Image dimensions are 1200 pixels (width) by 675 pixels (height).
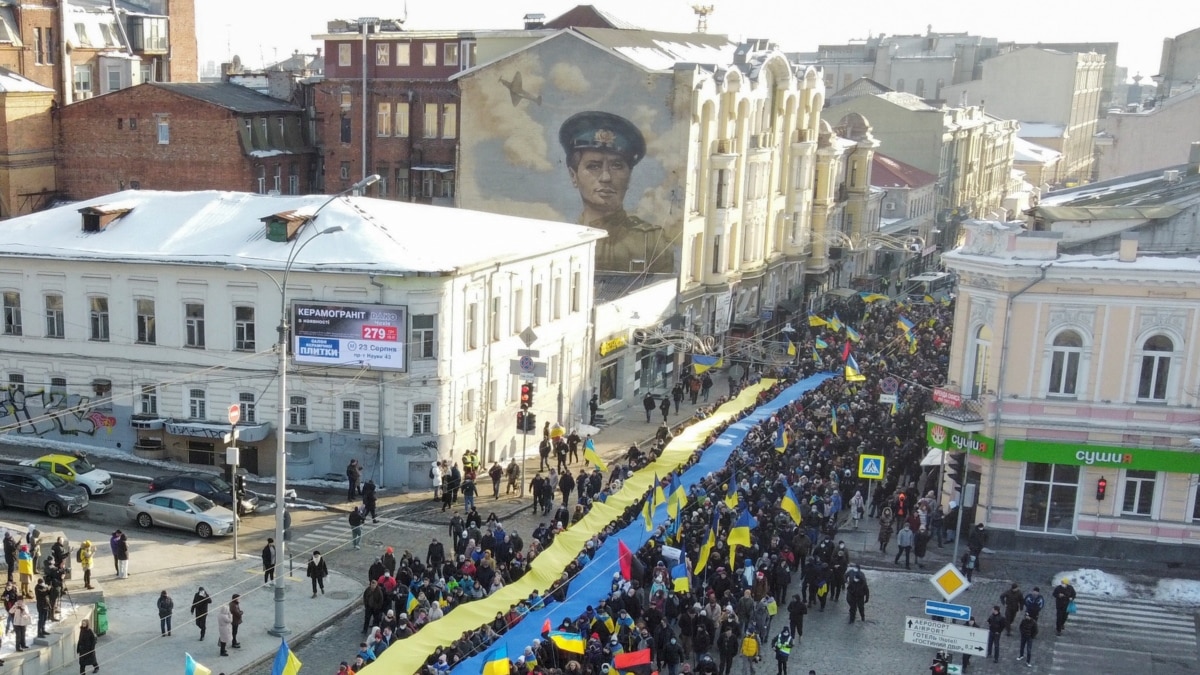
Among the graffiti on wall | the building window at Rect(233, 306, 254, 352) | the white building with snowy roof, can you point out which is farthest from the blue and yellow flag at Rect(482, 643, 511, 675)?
the graffiti on wall

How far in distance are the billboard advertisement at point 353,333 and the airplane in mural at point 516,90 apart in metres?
21.9

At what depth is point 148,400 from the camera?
1599 inches

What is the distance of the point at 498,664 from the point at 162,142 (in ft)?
159

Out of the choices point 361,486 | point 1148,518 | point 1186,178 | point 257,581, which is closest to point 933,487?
point 1148,518

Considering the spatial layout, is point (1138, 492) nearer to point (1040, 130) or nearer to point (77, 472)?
point (77, 472)

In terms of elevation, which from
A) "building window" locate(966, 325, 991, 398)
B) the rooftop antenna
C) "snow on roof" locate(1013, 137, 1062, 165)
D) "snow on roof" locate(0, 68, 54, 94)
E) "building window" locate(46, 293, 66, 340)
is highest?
the rooftop antenna

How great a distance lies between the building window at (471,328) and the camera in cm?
4022

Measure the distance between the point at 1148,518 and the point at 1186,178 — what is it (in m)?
14.2

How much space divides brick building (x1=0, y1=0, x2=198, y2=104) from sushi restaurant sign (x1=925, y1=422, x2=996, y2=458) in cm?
5278

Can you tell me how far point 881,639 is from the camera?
27.9m

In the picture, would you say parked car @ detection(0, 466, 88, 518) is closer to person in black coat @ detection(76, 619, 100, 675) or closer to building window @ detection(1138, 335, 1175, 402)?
person in black coat @ detection(76, 619, 100, 675)

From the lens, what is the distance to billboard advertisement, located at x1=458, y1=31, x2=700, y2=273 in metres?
55.7

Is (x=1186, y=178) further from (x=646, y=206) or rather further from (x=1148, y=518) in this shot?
(x=646, y=206)

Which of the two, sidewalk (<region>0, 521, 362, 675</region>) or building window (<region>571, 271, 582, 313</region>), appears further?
building window (<region>571, 271, 582, 313</region>)
